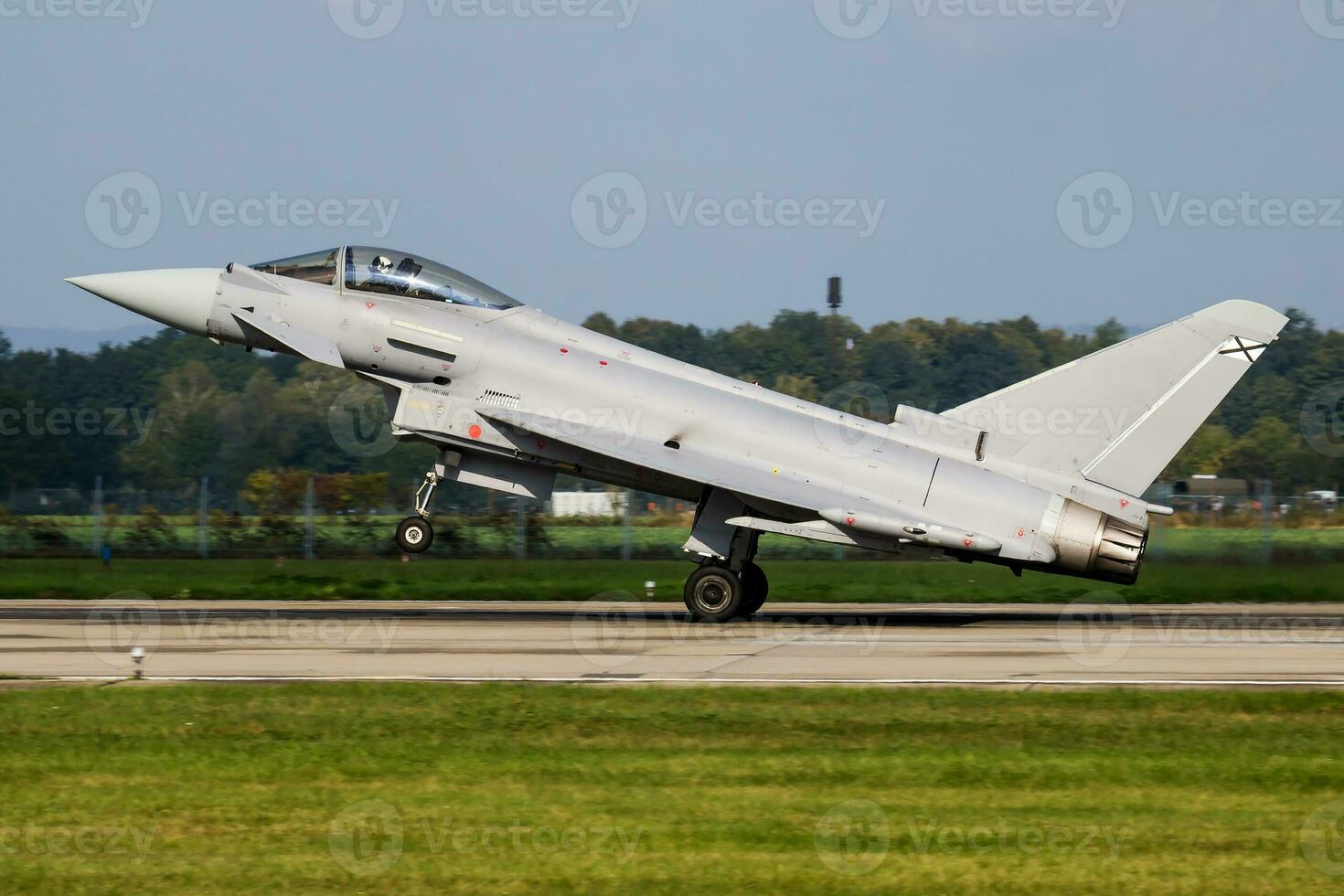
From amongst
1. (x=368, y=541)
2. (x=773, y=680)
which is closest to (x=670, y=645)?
(x=773, y=680)

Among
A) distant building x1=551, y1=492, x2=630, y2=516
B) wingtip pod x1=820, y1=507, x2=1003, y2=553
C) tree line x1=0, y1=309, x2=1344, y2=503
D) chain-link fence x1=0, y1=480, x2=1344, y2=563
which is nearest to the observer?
wingtip pod x1=820, y1=507, x2=1003, y2=553

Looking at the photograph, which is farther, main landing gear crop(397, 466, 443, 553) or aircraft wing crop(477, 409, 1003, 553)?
main landing gear crop(397, 466, 443, 553)

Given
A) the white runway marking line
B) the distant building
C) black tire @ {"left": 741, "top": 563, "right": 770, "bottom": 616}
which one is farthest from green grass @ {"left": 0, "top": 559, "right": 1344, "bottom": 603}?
the white runway marking line

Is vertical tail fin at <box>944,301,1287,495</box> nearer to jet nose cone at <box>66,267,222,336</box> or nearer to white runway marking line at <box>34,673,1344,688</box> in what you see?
white runway marking line at <box>34,673,1344,688</box>

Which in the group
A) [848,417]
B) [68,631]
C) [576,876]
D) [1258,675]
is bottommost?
[68,631]

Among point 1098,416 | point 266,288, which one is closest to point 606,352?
point 266,288

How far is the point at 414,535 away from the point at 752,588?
4.97m

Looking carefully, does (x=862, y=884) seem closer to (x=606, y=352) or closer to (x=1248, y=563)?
(x=606, y=352)

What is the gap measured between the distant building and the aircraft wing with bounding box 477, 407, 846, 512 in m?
16.3

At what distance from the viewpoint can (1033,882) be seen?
7.98 m

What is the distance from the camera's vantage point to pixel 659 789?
10070 millimetres

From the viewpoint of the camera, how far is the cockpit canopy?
2134 centimetres

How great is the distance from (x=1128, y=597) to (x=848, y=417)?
8.73 meters

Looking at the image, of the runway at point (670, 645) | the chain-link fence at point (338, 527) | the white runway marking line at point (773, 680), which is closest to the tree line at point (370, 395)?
the chain-link fence at point (338, 527)
